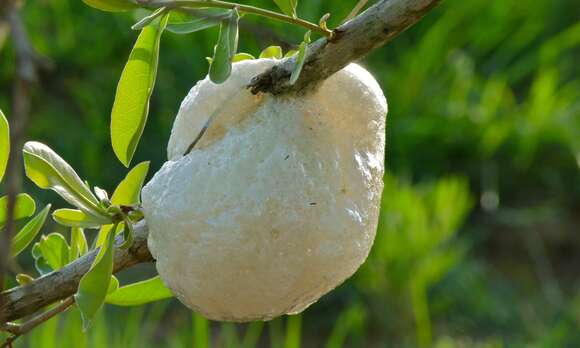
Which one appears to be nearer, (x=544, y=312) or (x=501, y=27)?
(x=544, y=312)

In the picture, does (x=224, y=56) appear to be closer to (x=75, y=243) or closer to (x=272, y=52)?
(x=272, y=52)

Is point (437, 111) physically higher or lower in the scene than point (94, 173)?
lower

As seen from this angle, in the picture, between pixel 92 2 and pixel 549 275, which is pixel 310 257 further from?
pixel 549 275

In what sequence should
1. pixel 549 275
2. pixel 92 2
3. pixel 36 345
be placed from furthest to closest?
pixel 549 275
pixel 36 345
pixel 92 2

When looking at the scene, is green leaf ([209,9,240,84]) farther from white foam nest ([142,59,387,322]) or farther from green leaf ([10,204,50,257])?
green leaf ([10,204,50,257])

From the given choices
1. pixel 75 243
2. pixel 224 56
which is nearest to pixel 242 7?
pixel 224 56

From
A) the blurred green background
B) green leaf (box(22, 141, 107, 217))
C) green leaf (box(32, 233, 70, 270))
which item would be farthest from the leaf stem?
the blurred green background

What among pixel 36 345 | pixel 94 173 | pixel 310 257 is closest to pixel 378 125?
pixel 310 257
